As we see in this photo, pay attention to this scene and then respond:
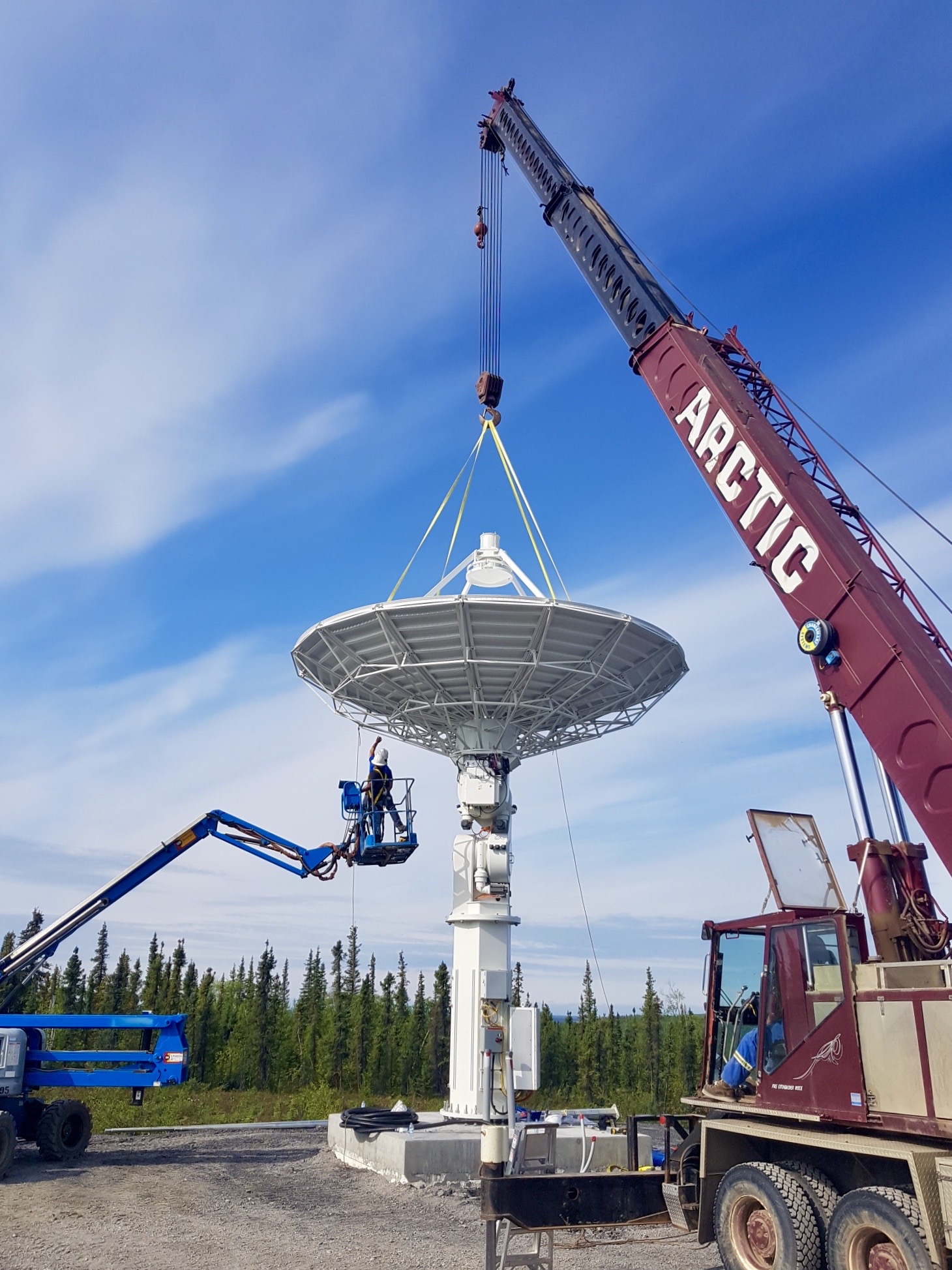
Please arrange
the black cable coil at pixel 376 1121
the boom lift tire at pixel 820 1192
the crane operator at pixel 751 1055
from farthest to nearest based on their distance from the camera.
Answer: the black cable coil at pixel 376 1121 < the crane operator at pixel 751 1055 < the boom lift tire at pixel 820 1192

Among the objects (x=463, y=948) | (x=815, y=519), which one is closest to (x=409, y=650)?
(x=463, y=948)

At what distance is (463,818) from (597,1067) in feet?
158

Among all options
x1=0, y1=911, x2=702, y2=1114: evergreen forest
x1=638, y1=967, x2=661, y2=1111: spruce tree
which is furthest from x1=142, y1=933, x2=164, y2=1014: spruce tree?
x1=638, y1=967, x2=661, y2=1111: spruce tree

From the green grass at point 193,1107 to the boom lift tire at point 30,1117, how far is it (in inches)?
310

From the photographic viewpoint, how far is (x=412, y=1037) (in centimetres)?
A: 6594

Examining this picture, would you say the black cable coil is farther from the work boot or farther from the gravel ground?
the work boot

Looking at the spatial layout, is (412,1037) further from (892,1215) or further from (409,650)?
(892,1215)

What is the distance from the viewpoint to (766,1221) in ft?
32.9

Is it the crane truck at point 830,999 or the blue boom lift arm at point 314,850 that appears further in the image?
the blue boom lift arm at point 314,850

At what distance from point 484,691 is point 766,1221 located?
15.9 m

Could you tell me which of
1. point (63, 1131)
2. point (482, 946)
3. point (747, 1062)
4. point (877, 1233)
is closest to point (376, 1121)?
point (482, 946)

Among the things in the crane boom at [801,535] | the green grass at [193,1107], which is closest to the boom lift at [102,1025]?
the green grass at [193,1107]

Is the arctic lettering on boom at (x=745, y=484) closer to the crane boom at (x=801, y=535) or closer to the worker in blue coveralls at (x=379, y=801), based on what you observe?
the crane boom at (x=801, y=535)

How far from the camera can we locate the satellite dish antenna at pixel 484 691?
2330 centimetres
